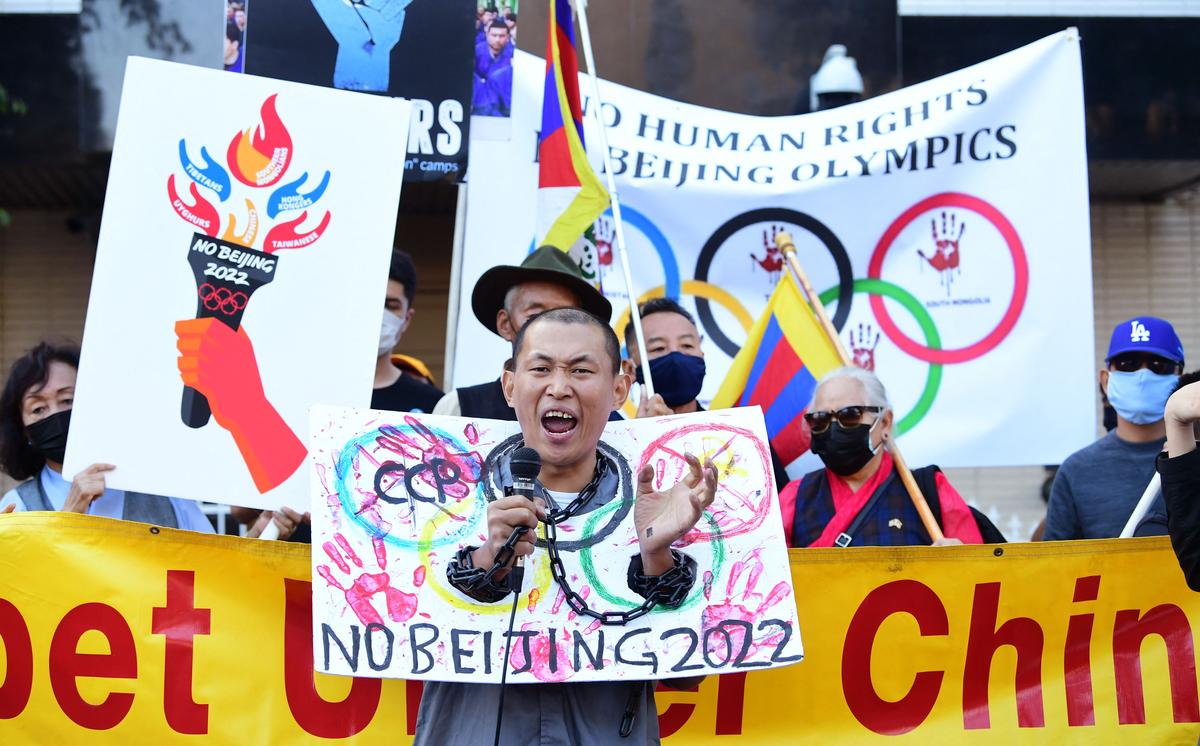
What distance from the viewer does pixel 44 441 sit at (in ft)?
13.9

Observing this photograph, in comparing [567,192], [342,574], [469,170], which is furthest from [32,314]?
[342,574]

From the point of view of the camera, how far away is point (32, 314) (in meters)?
9.99

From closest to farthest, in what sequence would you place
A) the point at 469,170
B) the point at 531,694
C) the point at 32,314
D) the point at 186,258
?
1. the point at 531,694
2. the point at 186,258
3. the point at 469,170
4. the point at 32,314

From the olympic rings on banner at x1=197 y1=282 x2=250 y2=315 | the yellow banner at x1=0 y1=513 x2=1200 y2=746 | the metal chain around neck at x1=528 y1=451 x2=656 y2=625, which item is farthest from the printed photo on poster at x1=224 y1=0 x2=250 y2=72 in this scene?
the metal chain around neck at x1=528 y1=451 x2=656 y2=625

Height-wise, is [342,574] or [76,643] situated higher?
[342,574]

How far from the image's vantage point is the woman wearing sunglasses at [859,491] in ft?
14.3

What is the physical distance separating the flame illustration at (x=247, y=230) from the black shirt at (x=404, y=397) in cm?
105

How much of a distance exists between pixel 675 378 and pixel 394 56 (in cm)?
194

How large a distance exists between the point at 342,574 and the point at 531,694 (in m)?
0.50

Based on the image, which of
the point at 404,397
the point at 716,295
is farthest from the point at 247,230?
the point at 716,295

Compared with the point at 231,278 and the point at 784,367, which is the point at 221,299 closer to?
the point at 231,278

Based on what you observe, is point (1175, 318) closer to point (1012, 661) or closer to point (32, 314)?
point (1012, 661)

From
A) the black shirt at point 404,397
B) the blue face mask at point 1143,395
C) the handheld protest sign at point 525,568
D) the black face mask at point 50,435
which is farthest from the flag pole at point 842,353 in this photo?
the black face mask at point 50,435

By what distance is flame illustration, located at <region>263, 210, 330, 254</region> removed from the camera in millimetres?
4191
